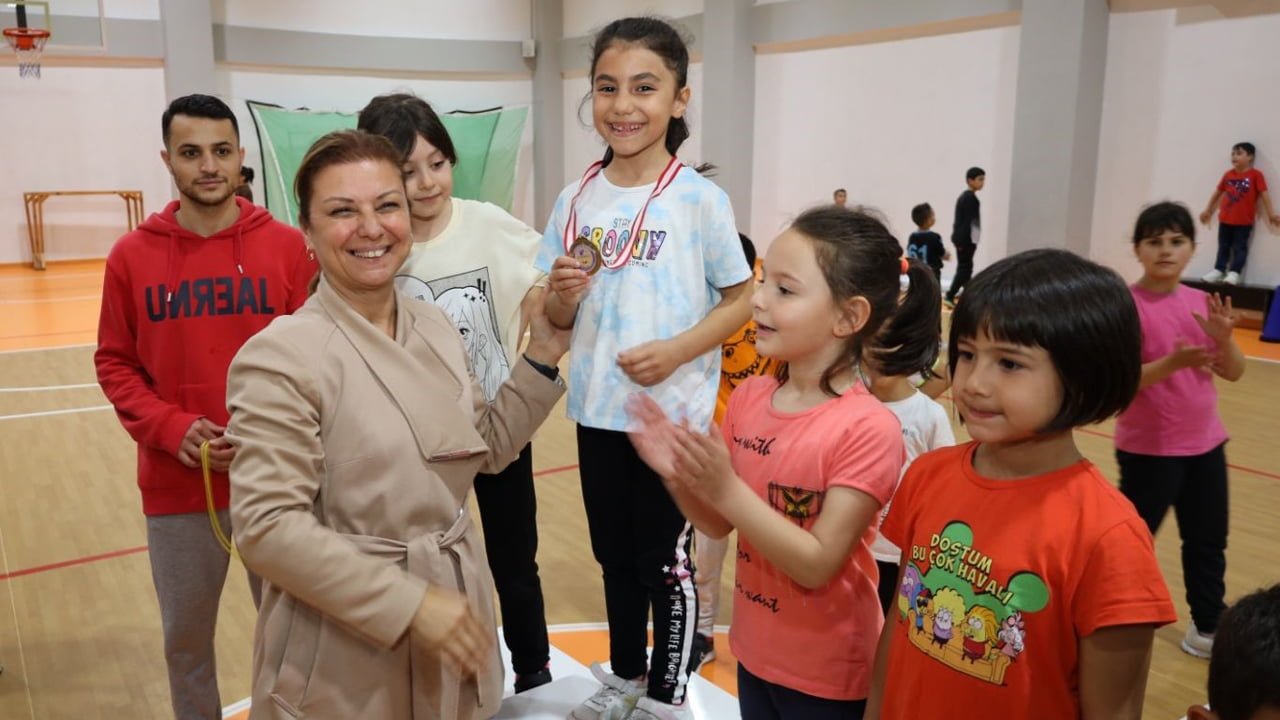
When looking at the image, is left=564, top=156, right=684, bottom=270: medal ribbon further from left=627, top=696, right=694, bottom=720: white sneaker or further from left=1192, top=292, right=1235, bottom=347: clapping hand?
left=1192, top=292, right=1235, bottom=347: clapping hand

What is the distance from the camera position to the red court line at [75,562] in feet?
12.7

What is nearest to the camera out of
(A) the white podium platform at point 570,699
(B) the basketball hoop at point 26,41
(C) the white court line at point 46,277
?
(A) the white podium platform at point 570,699

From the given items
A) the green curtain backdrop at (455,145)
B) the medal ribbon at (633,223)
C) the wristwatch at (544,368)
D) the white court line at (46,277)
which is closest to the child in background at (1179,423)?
the medal ribbon at (633,223)

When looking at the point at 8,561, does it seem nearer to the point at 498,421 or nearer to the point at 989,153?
the point at 498,421

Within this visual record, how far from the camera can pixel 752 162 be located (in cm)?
1402

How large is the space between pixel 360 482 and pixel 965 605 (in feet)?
3.07

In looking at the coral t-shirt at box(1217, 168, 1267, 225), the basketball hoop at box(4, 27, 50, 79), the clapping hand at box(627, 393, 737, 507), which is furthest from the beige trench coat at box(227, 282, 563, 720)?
the basketball hoop at box(4, 27, 50, 79)

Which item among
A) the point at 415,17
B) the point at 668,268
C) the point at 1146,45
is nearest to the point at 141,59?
the point at 415,17

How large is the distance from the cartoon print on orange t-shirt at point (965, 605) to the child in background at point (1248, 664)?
0.71 ft

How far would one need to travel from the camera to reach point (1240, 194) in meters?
9.54

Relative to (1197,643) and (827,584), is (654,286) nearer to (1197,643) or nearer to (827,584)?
(827,584)

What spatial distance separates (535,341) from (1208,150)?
400 inches

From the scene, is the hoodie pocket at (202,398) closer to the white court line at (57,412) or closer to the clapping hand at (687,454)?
the clapping hand at (687,454)

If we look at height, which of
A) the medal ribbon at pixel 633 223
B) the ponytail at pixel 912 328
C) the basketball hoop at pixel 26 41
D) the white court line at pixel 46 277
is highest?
the basketball hoop at pixel 26 41
